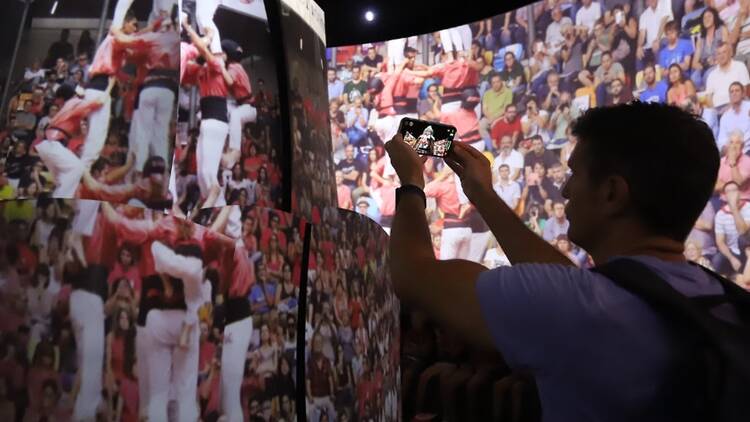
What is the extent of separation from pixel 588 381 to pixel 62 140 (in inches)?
39.6

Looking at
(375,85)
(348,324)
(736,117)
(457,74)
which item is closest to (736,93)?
(736,117)

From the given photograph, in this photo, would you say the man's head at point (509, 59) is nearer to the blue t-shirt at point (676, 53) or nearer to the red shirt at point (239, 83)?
the blue t-shirt at point (676, 53)

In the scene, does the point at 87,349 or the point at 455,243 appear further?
the point at 455,243

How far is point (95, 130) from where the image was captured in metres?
1.29

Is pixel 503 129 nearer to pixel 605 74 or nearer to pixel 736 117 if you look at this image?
pixel 605 74

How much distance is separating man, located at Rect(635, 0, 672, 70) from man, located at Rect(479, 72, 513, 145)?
1151mm

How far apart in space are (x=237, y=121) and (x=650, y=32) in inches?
180

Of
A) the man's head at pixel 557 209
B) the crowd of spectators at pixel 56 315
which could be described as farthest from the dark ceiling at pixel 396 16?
the crowd of spectators at pixel 56 315

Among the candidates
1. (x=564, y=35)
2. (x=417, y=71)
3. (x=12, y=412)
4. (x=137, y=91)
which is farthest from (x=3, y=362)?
(x=417, y=71)

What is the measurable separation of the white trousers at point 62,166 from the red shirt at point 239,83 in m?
0.36

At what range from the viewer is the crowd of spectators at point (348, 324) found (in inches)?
62.9

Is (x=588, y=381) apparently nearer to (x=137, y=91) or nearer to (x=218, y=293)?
(x=218, y=293)

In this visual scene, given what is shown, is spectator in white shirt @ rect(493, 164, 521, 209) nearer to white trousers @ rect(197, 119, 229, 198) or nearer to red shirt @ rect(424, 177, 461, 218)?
red shirt @ rect(424, 177, 461, 218)

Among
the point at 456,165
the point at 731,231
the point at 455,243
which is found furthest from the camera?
the point at 455,243
